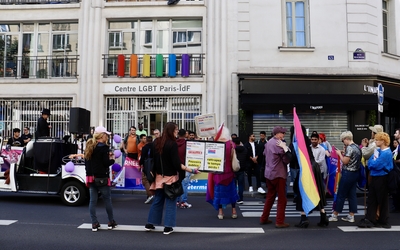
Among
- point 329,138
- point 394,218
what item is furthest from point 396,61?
point 394,218

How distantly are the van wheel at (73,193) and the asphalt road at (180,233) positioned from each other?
13.6 inches

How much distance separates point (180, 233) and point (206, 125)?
168 inches

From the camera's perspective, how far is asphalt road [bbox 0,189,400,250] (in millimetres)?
6000

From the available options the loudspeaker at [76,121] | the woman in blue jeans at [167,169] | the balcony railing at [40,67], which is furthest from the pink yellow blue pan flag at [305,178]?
the balcony railing at [40,67]

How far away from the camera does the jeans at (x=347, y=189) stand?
745cm

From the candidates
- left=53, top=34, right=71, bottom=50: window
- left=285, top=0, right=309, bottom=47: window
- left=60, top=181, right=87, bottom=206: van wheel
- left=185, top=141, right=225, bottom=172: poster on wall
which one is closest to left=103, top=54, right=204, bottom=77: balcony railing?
left=53, top=34, right=71, bottom=50: window

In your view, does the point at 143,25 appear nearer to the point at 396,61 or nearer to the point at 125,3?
the point at 125,3

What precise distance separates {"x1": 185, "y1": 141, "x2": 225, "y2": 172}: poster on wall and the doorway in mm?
10112

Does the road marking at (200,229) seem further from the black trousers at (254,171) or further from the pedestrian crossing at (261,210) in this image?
the black trousers at (254,171)

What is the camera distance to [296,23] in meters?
17.4

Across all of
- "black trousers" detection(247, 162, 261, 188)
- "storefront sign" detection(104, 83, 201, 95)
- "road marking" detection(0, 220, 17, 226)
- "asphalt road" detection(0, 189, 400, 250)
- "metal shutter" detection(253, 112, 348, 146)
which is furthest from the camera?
"storefront sign" detection(104, 83, 201, 95)

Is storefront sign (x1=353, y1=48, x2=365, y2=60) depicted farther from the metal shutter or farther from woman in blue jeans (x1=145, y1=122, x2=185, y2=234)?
woman in blue jeans (x1=145, y1=122, x2=185, y2=234)

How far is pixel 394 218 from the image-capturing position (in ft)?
27.1

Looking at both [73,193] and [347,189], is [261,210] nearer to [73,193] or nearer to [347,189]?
[347,189]
